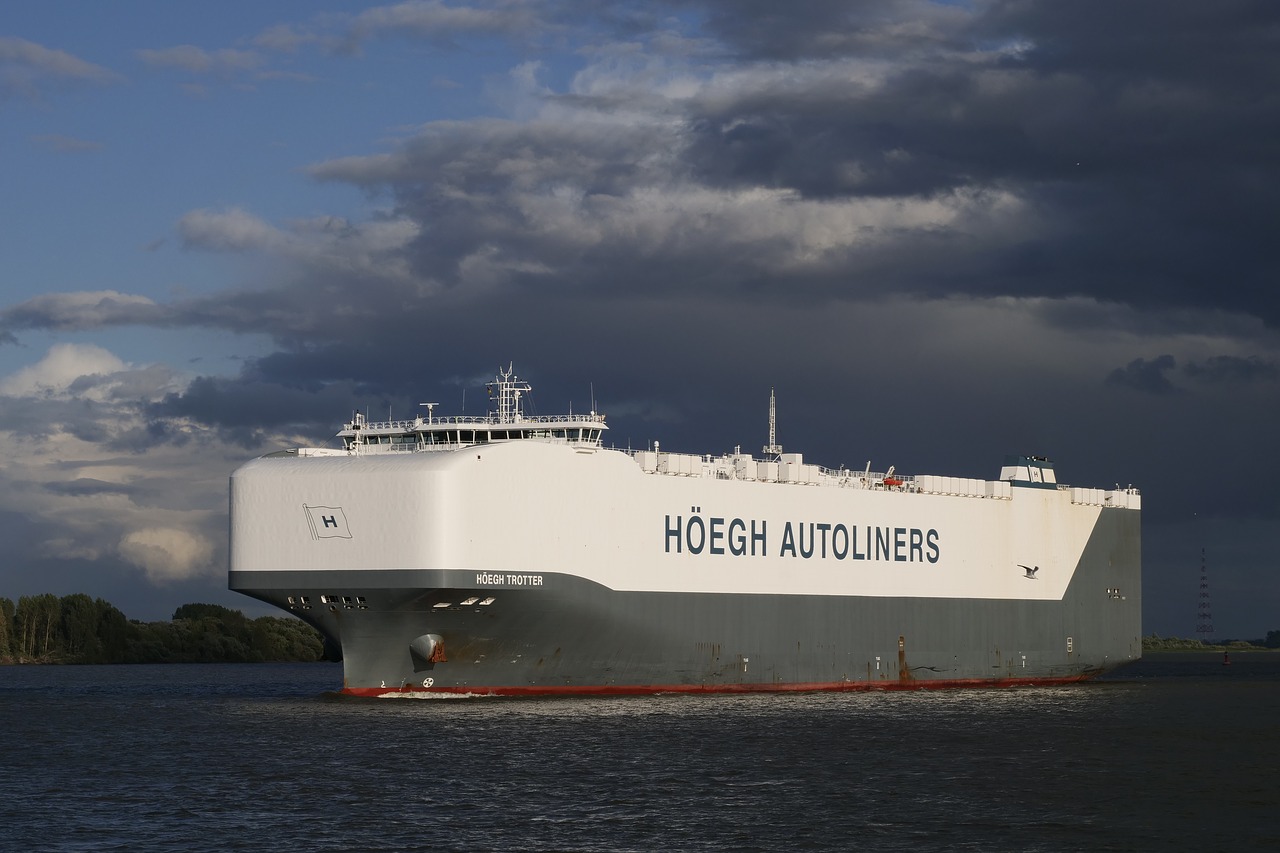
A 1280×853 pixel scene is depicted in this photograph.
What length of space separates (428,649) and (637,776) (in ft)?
47.0

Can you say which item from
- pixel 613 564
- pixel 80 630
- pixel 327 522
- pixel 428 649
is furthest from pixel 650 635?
pixel 80 630

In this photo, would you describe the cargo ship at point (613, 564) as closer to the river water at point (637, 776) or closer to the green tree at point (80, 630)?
the river water at point (637, 776)

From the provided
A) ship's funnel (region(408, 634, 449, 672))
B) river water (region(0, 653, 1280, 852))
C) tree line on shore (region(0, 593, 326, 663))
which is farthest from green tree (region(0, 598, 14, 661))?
ship's funnel (region(408, 634, 449, 672))

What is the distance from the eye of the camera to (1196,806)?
1188 inches

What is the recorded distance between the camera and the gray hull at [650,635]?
150ft

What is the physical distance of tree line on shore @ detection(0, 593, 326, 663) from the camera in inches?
4343

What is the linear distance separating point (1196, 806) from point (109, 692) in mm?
47598

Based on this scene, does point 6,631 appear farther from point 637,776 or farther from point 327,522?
point 637,776

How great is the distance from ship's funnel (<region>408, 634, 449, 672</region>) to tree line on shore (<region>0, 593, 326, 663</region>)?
71.9 meters

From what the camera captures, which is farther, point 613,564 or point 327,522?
point 613,564

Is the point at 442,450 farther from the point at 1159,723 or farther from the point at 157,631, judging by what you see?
the point at 157,631

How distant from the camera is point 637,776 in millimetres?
32656

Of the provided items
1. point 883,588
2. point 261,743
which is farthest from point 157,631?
point 261,743

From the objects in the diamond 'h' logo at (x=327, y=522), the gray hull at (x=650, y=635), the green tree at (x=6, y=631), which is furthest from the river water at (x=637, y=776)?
the green tree at (x=6, y=631)
